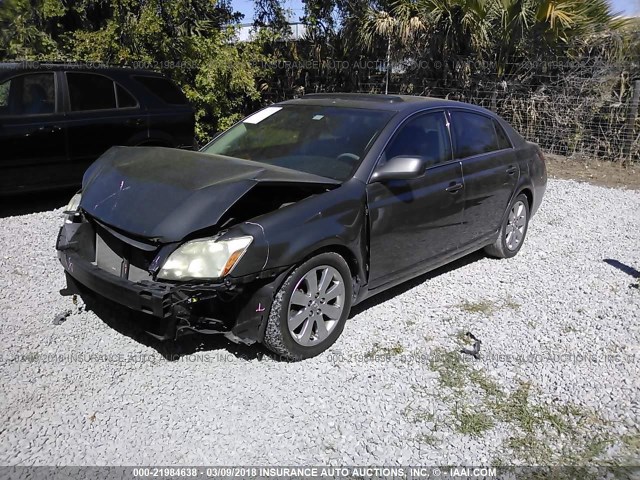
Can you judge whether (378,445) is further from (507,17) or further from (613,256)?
(507,17)

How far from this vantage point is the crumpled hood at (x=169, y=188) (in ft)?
10.8

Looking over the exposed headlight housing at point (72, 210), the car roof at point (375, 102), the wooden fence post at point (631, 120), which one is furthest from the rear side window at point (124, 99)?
the wooden fence post at point (631, 120)

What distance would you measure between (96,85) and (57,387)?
4.86m

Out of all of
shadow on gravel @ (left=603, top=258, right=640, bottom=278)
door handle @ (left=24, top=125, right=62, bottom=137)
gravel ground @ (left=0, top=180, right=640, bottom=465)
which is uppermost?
door handle @ (left=24, top=125, right=62, bottom=137)

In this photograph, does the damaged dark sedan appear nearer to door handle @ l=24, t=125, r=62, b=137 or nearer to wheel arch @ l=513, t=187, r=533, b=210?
wheel arch @ l=513, t=187, r=533, b=210

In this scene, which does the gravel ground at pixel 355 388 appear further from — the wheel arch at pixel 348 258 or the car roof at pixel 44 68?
the car roof at pixel 44 68

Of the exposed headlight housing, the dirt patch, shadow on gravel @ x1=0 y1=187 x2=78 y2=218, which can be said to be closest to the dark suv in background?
shadow on gravel @ x1=0 y1=187 x2=78 y2=218

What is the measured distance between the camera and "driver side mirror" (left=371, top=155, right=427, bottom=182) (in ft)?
12.8

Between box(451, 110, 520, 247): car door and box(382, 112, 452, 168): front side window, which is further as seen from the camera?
box(451, 110, 520, 247): car door

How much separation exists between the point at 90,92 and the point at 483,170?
15.8 feet

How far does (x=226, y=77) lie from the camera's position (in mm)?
11141

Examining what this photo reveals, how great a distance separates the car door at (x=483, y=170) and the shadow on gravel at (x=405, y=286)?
465mm

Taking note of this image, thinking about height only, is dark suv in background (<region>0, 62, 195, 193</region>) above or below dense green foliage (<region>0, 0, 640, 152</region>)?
below

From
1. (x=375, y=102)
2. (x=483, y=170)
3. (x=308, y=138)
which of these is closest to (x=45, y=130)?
(x=308, y=138)
